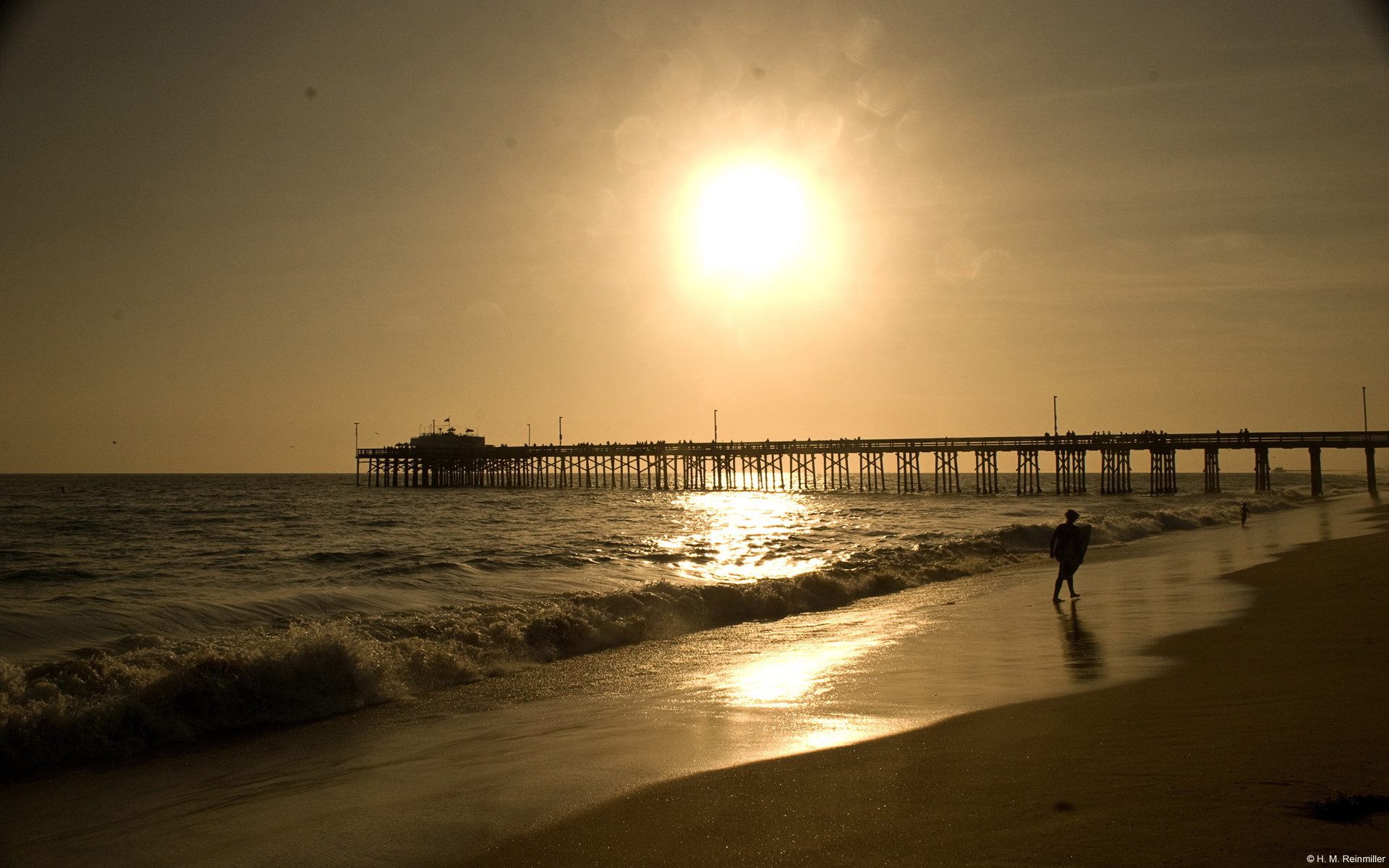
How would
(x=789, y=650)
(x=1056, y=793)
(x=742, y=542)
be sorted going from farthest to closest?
(x=742, y=542), (x=789, y=650), (x=1056, y=793)

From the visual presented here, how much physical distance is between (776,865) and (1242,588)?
11.0m

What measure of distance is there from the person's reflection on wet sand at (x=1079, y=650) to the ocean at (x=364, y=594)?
3.95 metres

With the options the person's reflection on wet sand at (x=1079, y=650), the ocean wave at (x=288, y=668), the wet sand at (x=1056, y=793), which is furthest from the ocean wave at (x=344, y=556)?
the wet sand at (x=1056, y=793)

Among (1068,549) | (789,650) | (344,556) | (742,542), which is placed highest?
(1068,549)

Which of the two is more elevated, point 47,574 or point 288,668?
point 288,668

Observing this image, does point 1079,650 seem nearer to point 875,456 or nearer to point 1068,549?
point 1068,549

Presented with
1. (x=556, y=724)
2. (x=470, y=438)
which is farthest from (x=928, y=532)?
(x=470, y=438)

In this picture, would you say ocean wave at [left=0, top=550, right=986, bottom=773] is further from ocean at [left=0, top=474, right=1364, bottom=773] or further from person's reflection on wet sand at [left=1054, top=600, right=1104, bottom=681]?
person's reflection on wet sand at [left=1054, top=600, right=1104, bottom=681]

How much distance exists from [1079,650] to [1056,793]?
14.5 feet

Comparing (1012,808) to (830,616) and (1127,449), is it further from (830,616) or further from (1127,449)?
(1127,449)

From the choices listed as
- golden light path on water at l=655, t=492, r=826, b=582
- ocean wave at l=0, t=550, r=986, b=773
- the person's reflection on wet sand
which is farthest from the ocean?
the person's reflection on wet sand

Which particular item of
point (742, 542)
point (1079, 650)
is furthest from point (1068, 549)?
point (742, 542)

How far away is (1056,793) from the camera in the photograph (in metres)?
4.07

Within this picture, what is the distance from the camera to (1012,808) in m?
3.92
